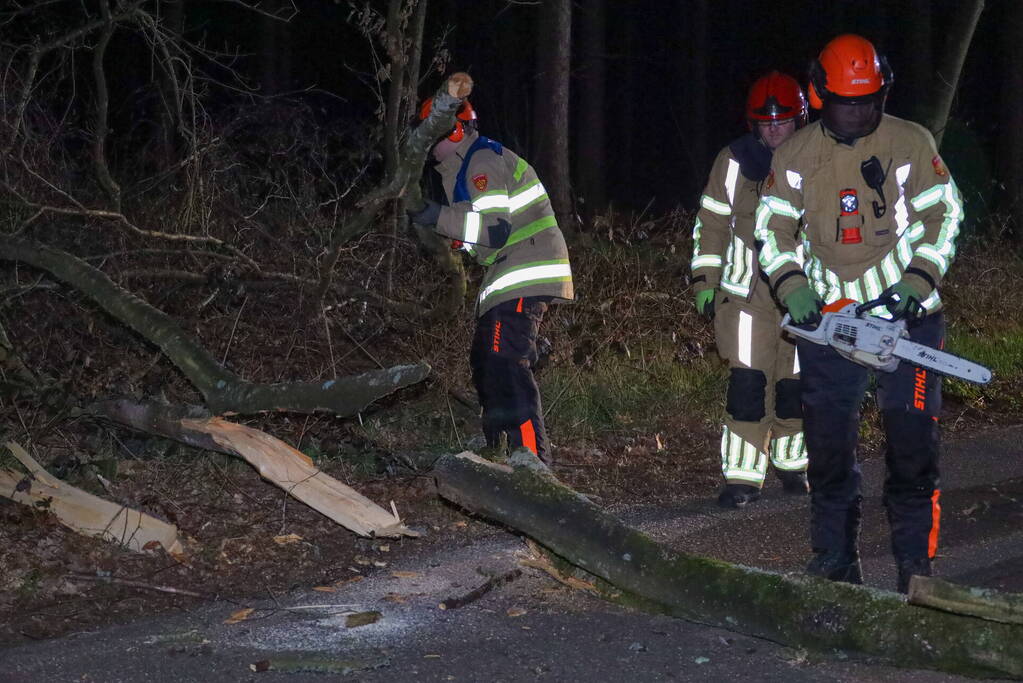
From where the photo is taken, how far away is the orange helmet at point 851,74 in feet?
14.3

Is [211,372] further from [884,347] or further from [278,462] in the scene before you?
[884,347]

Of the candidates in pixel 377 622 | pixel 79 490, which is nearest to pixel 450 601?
pixel 377 622

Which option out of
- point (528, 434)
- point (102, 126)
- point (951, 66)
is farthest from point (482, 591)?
point (951, 66)

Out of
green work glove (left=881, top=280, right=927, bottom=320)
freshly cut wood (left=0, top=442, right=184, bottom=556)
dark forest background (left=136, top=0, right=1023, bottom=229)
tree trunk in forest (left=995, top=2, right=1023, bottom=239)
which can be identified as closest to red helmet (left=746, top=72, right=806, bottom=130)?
green work glove (left=881, top=280, right=927, bottom=320)

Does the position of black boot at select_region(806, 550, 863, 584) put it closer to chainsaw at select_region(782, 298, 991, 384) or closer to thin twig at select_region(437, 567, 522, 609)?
chainsaw at select_region(782, 298, 991, 384)

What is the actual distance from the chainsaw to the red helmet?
5.26ft

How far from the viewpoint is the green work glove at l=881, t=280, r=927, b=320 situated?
14.2 feet

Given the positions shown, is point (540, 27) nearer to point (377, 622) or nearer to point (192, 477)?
point (192, 477)

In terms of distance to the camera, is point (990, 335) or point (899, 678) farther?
point (990, 335)

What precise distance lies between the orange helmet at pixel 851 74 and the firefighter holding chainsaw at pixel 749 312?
121 cm

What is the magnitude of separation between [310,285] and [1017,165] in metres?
11.2

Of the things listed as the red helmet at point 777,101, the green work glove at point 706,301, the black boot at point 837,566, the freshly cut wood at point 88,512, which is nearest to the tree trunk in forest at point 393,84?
the green work glove at point 706,301

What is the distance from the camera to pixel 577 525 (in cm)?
432

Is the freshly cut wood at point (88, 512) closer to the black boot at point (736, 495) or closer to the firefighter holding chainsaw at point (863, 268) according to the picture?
the black boot at point (736, 495)
